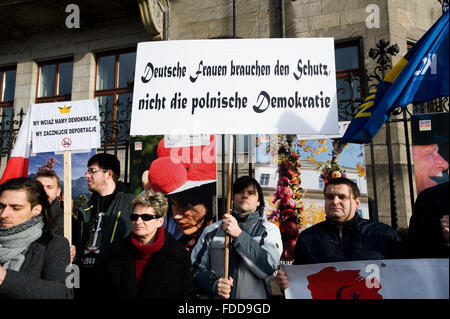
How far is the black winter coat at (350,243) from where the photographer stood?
2340 millimetres

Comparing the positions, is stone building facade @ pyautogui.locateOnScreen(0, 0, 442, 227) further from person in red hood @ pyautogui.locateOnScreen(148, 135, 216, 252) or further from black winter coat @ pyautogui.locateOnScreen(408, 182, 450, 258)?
black winter coat @ pyautogui.locateOnScreen(408, 182, 450, 258)

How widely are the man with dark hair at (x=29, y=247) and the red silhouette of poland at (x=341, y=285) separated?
167 centimetres

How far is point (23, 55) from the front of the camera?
31.9ft

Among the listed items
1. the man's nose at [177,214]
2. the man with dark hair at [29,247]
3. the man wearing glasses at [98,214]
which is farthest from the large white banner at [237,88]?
the man's nose at [177,214]

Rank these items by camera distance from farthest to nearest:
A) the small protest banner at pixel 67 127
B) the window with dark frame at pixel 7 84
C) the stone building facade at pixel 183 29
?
the window with dark frame at pixel 7 84
the stone building facade at pixel 183 29
the small protest banner at pixel 67 127

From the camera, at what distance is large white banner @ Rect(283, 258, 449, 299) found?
2.06 meters

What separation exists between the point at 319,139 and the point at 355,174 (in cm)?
68

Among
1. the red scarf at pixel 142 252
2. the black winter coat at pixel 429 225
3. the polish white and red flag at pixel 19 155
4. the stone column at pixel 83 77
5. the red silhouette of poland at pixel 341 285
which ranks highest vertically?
the stone column at pixel 83 77

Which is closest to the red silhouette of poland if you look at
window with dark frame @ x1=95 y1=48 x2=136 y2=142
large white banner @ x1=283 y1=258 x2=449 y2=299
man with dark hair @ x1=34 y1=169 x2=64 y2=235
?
large white banner @ x1=283 y1=258 x2=449 y2=299

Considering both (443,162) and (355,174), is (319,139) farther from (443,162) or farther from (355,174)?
(443,162)

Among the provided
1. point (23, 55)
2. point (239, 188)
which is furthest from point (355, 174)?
point (23, 55)

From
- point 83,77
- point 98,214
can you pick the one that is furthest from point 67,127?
point 83,77

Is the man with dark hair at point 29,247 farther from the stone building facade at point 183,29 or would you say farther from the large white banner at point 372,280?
the stone building facade at point 183,29

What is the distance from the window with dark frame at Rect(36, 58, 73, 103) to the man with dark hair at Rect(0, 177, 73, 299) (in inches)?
315
